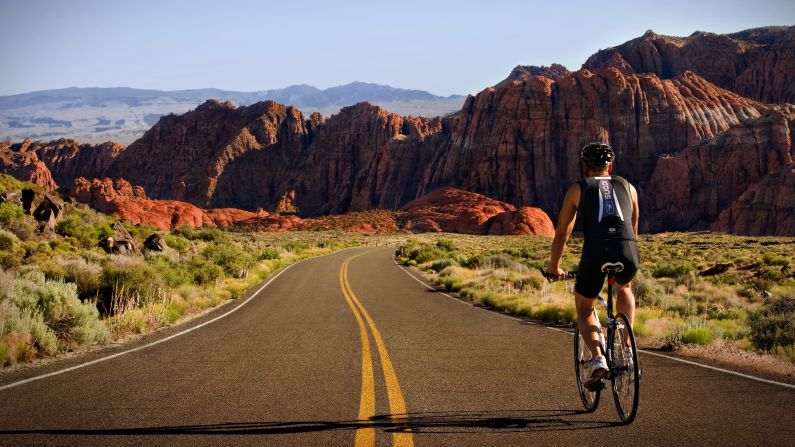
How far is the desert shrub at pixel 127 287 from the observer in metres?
13.1

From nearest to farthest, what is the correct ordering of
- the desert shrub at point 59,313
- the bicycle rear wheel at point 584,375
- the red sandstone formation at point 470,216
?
1. the bicycle rear wheel at point 584,375
2. the desert shrub at point 59,313
3. the red sandstone formation at point 470,216

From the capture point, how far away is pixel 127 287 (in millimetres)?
13531

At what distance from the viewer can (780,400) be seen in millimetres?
5895

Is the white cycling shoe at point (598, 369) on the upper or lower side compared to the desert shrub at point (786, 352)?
upper

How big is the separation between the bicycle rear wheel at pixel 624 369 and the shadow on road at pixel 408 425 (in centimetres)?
21

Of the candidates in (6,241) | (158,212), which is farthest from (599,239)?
(158,212)

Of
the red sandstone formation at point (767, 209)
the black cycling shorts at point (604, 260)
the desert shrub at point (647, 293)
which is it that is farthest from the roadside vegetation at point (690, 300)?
the red sandstone formation at point (767, 209)

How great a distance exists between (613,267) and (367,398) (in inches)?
117

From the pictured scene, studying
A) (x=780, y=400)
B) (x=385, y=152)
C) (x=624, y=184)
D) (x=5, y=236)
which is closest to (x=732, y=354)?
(x=780, y=400)

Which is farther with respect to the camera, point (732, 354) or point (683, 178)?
point (683, 178)

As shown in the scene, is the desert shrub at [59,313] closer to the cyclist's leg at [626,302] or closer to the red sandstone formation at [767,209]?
the cyclist's leg at [626,302]

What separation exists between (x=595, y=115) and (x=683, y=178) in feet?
64.8

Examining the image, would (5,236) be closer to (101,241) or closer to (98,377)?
(101,241)

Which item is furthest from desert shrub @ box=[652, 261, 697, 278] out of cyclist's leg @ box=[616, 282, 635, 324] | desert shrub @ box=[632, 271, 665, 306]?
cyclist's leg @ box=[616, 282, 635, 324]
